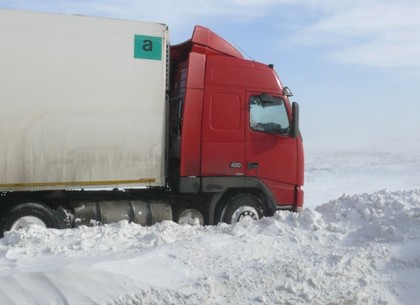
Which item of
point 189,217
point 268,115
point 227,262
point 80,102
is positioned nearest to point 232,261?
point 227,262

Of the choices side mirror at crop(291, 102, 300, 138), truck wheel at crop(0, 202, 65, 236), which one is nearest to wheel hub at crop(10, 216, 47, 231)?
truck wheel at crop(0, 202, 65, 236)

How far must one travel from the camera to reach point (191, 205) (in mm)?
8320

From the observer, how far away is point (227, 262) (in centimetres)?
525

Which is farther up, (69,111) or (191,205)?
(69,111)

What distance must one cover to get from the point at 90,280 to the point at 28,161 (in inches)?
122

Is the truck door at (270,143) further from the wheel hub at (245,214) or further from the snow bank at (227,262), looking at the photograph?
the snow bank at (227,262)

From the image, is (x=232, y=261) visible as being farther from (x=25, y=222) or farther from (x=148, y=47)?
(x=148, y=47)

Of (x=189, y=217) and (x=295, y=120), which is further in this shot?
(x=295, y=120)

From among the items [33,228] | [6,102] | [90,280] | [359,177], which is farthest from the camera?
[359,177]

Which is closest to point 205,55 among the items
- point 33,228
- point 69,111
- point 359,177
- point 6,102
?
point 69,111

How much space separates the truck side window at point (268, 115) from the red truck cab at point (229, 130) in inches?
0.6

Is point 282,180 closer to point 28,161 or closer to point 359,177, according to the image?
point 28,161

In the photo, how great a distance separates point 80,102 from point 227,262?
3.39m

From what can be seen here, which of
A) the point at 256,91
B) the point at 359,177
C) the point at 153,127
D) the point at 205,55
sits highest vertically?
the point at 205,55
